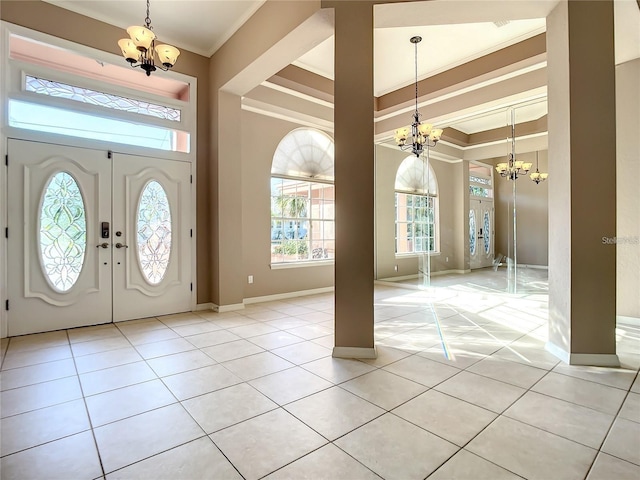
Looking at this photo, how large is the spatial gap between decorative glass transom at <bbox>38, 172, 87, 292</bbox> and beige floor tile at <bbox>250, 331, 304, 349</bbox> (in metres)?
2.42

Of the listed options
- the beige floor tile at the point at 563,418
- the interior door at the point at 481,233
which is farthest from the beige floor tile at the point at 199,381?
the interior door at the point at 481,233

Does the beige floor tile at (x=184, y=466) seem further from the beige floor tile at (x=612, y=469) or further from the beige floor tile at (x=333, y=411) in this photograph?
the beige floor tile at (x=612, y=469)

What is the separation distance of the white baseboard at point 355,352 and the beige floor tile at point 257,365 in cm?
47

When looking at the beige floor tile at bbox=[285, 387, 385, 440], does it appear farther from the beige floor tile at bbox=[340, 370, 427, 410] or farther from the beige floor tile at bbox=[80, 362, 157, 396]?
the beige floor tile at bbox=[80, 362, 157, 396]

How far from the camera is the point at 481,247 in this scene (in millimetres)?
7137

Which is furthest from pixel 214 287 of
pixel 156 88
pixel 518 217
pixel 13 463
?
pixel 518 217

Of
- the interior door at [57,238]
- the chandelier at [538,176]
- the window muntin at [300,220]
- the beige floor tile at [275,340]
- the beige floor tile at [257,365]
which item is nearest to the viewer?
the beige floor tile at [257,365]

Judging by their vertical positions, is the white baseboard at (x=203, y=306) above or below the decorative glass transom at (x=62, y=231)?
below

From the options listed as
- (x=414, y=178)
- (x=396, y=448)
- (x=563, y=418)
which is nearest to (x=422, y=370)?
(x=563, y=418)

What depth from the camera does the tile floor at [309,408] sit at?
1587 millimetres

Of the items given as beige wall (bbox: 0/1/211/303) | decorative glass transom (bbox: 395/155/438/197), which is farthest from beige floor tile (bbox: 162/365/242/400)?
decorative glass transom (bbox: 395/155/438/197)

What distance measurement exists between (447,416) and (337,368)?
3.23 feet

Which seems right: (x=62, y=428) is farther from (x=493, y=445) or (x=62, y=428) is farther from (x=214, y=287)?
(x=214, y=287)

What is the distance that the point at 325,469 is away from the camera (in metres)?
1.55
